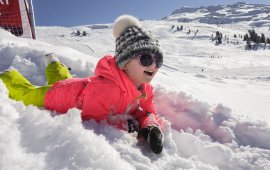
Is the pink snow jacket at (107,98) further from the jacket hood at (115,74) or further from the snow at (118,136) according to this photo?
the snow at (118,136)

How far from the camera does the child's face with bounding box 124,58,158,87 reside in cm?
242

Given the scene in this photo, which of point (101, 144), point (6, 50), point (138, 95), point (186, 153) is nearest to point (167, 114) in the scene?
point (138, 95)

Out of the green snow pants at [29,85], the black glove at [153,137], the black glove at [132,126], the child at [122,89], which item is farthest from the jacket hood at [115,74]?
the green snow pants at [29,85]

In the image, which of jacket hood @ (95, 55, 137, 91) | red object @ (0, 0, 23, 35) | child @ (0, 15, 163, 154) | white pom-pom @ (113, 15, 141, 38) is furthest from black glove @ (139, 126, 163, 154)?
red object @ (0, 0, 23, 35)

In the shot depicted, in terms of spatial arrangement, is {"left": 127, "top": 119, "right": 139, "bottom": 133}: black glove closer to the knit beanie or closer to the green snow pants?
the knit beanie

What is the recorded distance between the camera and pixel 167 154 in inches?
70.9

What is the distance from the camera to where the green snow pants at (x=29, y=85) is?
2893 mm

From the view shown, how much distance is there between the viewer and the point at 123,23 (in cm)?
260

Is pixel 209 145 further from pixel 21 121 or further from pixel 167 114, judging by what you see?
pixel 21 121

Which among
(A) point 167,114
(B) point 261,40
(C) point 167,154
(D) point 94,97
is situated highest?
(D) point 94,97

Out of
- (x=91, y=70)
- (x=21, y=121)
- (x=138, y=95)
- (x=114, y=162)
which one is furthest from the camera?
(x=91, y=70)

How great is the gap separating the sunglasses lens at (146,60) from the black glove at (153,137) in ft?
1.70

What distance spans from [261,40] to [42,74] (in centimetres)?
3503

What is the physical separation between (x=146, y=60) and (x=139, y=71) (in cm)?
10
